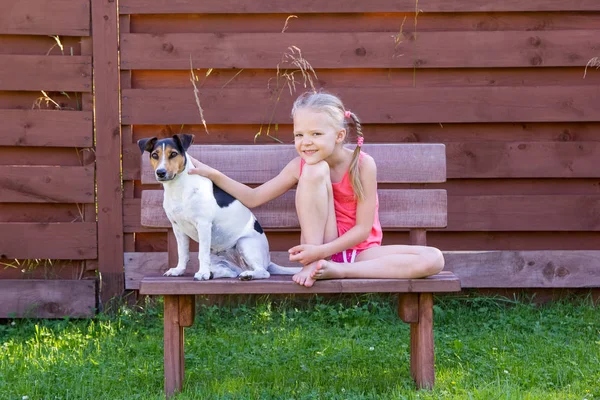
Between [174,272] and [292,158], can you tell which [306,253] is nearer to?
[174,272]

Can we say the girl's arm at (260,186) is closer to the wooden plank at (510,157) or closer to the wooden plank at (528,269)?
the wooden plank at (510,157)

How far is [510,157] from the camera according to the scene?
522 cm

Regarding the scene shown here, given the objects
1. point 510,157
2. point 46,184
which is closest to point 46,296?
point 46,184

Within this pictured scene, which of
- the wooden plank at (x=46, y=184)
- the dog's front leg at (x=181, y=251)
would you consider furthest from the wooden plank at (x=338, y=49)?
the dog's front leg at (x=181, y=251)

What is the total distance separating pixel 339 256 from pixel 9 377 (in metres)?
1.78

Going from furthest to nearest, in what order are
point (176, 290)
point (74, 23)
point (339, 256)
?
point (74, 23), point (339, 256), point (176, 290)

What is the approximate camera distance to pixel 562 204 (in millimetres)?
5242

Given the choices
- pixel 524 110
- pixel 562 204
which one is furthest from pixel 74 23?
pixel 562 204

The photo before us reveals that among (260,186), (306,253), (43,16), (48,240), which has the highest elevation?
(43,16)

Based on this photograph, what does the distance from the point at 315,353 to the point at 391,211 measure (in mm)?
903

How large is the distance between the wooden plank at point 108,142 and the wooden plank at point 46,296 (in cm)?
15

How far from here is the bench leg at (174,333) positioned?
3598 mm

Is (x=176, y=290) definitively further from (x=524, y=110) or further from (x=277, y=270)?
(x=524, y=110)

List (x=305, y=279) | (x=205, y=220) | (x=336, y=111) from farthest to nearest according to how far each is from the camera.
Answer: (x=336, y=111) → (x=205, y=220) → (x=305, y=279)
